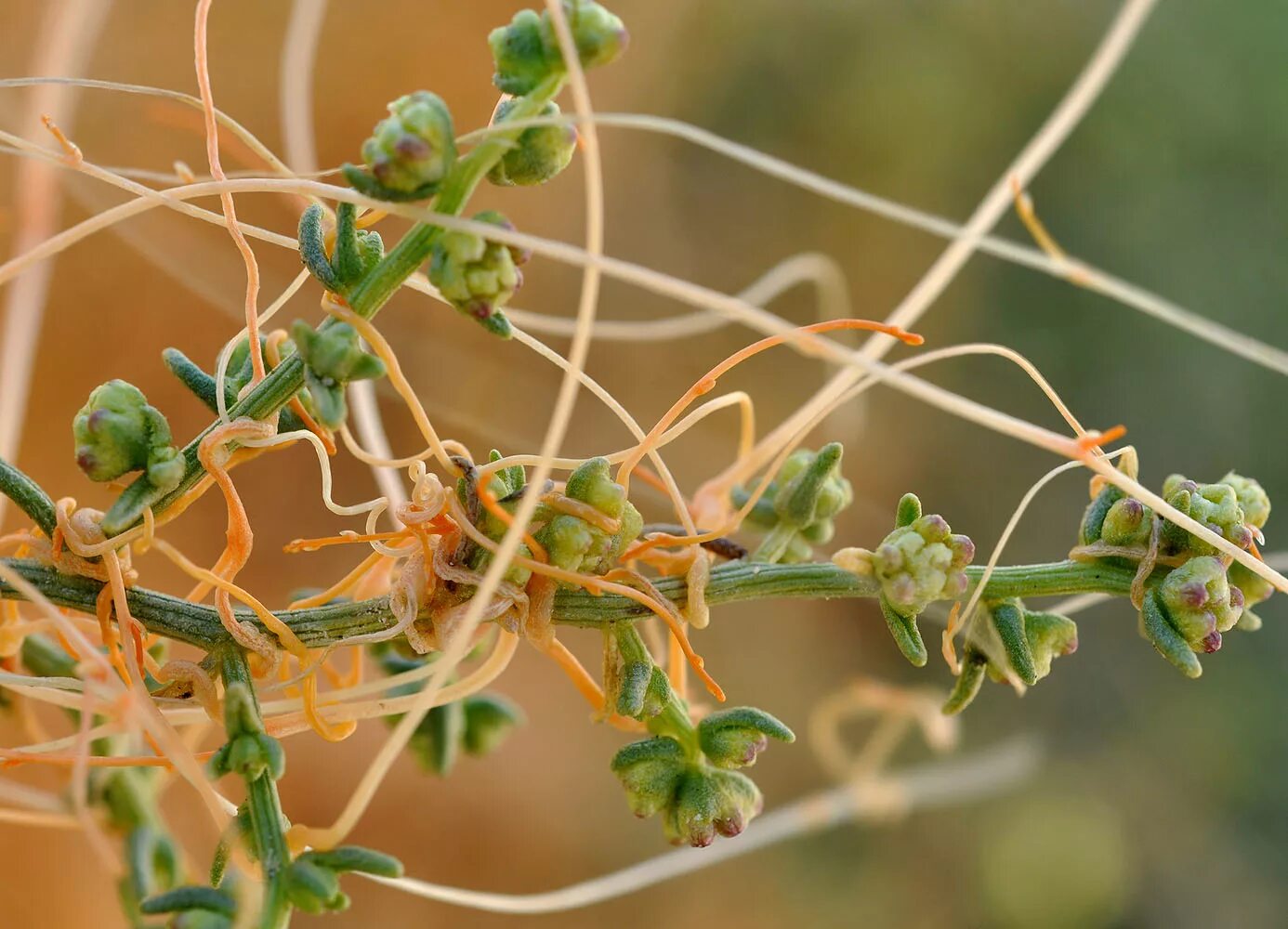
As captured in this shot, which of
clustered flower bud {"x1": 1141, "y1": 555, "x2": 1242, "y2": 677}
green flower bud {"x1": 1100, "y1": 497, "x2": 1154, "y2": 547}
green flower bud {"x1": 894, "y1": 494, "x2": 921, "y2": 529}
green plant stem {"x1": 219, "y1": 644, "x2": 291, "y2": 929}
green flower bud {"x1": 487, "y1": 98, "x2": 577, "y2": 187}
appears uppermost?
green flower bud {"x1": 487, "y1": 98, "x2": 577, "y2": 187}

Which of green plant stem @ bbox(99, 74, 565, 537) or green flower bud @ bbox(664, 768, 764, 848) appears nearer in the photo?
green plant stem @ bbox(99, 74, 565, 537)

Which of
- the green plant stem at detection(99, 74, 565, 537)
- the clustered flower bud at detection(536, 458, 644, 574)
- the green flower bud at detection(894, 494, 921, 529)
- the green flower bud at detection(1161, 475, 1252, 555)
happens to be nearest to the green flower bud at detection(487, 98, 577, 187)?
the green plant stem at detection(99, 74, 565, 537)

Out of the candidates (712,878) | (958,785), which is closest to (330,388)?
(712,878)

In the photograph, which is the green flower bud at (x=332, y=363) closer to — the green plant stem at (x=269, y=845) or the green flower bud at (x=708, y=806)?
the green plant stem at (x=269, y=845)

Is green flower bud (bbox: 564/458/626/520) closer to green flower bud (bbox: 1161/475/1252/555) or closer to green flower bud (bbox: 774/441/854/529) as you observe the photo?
green flower bud (bbox: 774/441/854/529)

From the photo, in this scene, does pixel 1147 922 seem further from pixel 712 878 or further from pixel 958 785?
pixel 712 878

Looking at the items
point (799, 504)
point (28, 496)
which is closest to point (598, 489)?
point (799, 504)
